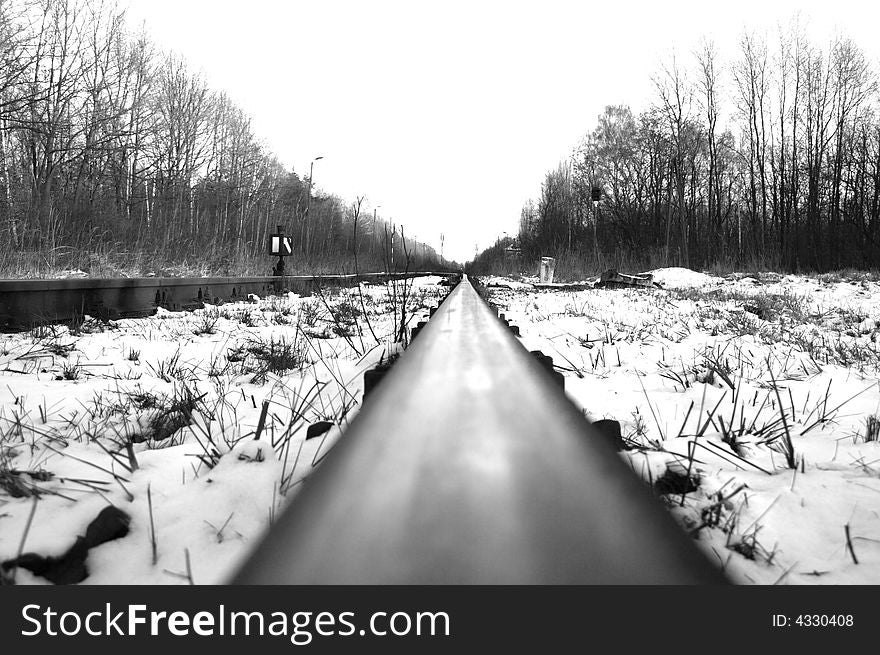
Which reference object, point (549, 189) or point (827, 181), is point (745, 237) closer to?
point (827, 181)

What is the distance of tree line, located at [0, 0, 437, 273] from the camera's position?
28.3 feet

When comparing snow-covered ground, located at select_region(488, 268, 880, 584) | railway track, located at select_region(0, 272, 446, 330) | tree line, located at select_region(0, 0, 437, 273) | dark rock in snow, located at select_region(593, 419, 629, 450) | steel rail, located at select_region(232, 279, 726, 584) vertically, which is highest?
tree line, located at select_region(0, 0, 437, 273)

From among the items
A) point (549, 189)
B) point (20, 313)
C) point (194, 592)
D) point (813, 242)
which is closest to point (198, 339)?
point (20, 313)

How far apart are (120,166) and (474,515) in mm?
21346

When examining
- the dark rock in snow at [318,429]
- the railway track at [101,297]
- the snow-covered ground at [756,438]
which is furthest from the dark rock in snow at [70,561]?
the railway track at [101,297]

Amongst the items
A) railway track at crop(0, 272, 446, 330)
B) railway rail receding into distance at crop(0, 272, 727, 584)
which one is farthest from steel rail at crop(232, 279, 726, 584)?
railway track at crop(0, 272, 446, 330)

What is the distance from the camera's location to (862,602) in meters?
0.64

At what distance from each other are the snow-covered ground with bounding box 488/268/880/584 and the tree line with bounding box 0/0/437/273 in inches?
80.9

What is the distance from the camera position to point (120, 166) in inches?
659

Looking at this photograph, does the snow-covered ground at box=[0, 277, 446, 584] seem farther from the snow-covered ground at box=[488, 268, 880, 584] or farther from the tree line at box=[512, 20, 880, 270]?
the tree line at box=[512, 20, 880, 270]

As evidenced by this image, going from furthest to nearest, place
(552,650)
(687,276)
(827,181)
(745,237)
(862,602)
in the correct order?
(745,237), (827,181), (687,276), (862,602), (552,650)

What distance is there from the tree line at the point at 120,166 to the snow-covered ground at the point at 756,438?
2.06 m

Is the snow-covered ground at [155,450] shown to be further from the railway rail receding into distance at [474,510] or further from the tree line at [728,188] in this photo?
the tree line at [728,188]

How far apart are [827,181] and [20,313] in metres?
31.6
